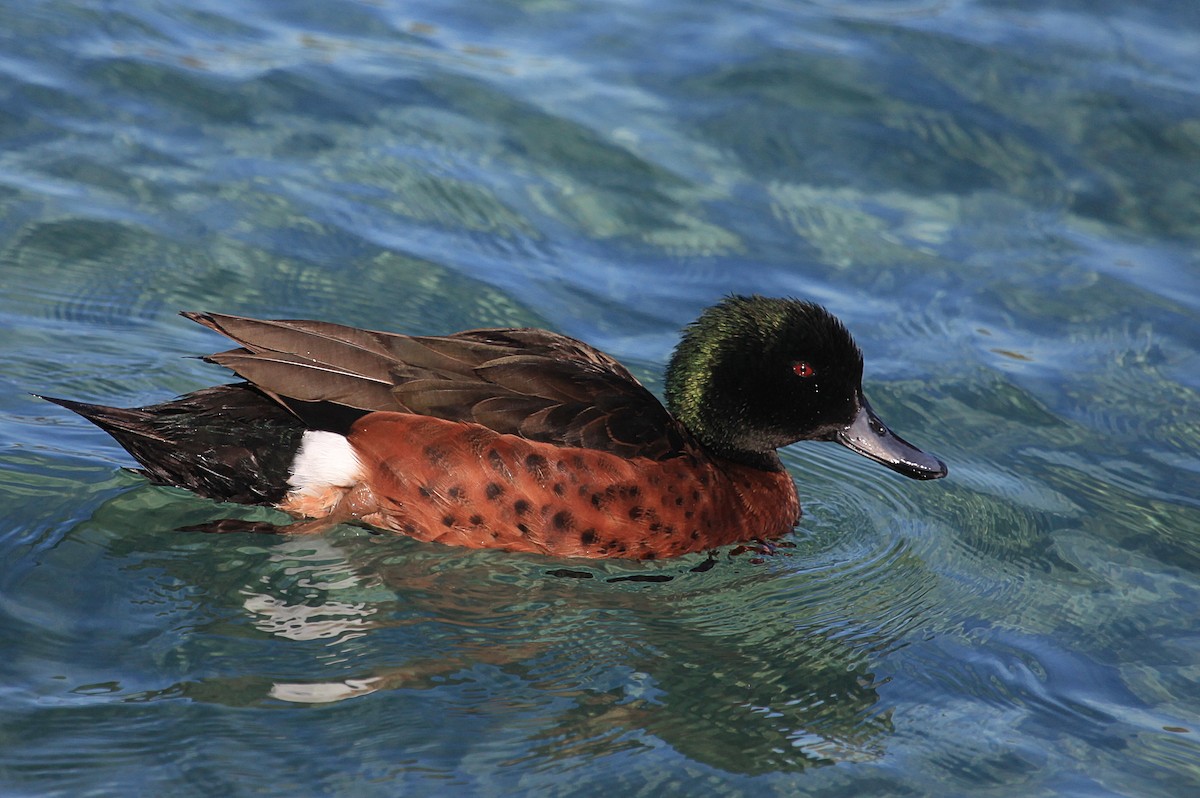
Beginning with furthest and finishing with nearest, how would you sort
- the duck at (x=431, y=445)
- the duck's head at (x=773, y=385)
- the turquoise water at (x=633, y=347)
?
the duck's head at (x=773, y=385) → the duck at (x=431, y=445) → the turquoise water at (x=633, y=347)

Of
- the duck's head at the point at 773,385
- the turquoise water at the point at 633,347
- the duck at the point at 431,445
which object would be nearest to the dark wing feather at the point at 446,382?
the duck at the point at 431,445

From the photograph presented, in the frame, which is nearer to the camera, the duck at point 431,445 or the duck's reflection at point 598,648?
the duck's reflection at point 598,648

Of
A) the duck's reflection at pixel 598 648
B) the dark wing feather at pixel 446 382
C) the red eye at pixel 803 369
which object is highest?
the red eye at pixel 803 369

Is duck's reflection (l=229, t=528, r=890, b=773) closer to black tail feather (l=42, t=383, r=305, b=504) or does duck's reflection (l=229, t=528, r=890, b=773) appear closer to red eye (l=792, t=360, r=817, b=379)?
black tail feather (l=42, t=383, r=305, b=504)

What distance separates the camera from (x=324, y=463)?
17.0 feet

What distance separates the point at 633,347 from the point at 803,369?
165 centimetres

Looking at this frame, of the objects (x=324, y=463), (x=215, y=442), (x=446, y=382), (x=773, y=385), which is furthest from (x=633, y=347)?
(x=215, y=442)

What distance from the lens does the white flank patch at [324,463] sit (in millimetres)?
5172

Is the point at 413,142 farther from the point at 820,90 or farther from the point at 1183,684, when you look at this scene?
the point at 1183,684

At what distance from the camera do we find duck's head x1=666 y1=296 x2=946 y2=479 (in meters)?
5.51

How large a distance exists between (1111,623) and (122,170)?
18.4ft

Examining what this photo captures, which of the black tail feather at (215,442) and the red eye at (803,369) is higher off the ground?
the red eye at (803,369)

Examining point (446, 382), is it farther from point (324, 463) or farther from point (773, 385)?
point (773, 385)

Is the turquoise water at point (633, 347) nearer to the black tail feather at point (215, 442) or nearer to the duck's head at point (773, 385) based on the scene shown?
the black tail feather at point (215, 442)
